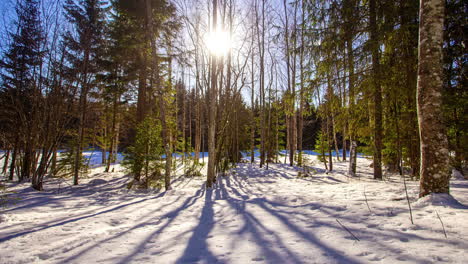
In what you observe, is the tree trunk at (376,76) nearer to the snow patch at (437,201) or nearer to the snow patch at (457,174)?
the snow patch at (457,174)

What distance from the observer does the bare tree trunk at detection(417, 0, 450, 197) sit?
3.15 meters

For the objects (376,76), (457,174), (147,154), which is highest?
(376,76)

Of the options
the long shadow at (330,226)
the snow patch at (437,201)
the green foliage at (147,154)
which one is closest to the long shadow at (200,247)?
the long shadow at (330,226)

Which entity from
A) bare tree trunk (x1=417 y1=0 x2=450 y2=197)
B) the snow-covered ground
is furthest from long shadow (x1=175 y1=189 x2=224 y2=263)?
bare tree trunk (x1=417 y1=0 x2=450 y2=197)

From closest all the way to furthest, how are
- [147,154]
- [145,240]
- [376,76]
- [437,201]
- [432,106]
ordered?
1. [145,240]
2. [437,201]
3. [432,106]
4. [376,76]
5. [147,154]

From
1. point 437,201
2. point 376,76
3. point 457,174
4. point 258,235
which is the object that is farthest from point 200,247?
point 457,174

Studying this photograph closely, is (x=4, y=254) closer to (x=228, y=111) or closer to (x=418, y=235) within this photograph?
(x=418, y=235)

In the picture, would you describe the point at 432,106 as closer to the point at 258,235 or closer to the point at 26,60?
the point at 258,235

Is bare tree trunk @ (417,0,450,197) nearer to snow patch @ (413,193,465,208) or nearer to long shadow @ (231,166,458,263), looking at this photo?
snow patch @ (413,193,465,208)

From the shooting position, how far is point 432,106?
319cm

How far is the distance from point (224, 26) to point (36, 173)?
9.60 m

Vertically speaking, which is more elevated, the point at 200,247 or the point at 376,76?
the point at 376,76

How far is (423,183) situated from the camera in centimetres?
331

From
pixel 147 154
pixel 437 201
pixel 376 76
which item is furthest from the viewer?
pixel 147 154
